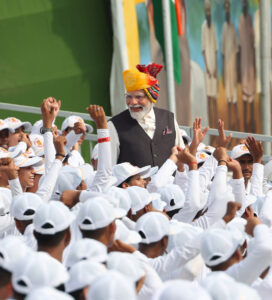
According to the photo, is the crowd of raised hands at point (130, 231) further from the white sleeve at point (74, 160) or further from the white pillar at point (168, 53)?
the white pillar at point (168, 53)

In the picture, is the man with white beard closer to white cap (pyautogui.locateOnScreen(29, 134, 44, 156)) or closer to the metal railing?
white cap (pyautogui.locateOnScreen(29, 134, 44, 156))

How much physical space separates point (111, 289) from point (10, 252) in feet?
3.58

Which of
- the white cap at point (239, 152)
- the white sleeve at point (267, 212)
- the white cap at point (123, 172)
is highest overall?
the white cap at point (123, 172)

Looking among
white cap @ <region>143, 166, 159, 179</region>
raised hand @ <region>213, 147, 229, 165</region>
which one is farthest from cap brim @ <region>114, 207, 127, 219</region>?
white cap @ <region>143, 166, 159, 179</region>

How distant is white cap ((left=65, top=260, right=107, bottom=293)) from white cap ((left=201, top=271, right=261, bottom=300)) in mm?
501

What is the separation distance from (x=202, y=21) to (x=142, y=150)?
546 centimetres

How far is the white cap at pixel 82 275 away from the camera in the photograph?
3826mm

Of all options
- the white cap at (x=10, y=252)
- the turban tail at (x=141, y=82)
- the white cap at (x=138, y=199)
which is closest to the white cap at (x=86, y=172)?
the white cap at (x=138, y=199)

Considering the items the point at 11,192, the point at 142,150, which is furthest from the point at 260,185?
the point at 11,192

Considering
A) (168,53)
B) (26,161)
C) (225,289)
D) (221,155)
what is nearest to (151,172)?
(221,155)

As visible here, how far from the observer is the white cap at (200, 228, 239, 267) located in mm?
4383

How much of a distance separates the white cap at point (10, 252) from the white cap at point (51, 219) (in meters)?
0.29

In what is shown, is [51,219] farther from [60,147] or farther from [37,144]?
[37,144]

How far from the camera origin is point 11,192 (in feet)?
20.3
